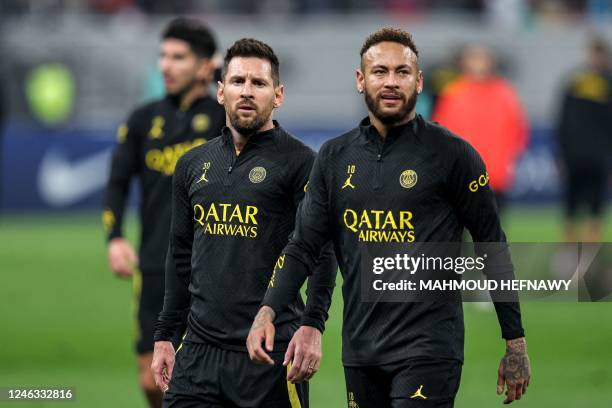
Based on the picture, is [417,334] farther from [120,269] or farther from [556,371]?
[556,371]

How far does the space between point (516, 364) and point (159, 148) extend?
11.3 ft

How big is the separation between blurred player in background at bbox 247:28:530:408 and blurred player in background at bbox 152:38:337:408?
231 millimetres

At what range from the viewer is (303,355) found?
5.81m

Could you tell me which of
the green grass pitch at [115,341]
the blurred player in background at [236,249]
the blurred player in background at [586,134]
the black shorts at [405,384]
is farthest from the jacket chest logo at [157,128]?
the blurred player in background at [586,134]

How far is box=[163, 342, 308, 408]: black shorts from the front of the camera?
615 centimetres

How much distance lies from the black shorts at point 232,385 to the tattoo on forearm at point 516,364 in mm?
1018

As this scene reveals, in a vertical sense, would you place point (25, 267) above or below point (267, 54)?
below

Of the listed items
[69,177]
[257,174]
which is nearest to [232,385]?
[257,174]

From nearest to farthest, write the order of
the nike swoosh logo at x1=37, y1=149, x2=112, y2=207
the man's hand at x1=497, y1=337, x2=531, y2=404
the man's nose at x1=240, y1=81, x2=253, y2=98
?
the man's hand at x1=497, y1=337, x2=531, y2=404 < the man's nose at x1=240, y1=81, x2=253, y2=98 < the nike swoosh logo at x1=37, y1=149, x2=112, y2=207

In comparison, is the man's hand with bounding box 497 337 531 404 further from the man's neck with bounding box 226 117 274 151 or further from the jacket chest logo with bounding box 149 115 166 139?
the jacket chest logo with bounding box 149 115 166 139

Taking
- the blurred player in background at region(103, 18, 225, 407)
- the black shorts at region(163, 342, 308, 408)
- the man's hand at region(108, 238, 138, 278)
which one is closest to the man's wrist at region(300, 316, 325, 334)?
the black shorts at region(163, 342, 308, 408)

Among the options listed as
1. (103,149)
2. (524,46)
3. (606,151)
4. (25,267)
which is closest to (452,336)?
(606,151)

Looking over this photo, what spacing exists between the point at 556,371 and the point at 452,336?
18.9 ft

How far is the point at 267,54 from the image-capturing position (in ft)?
20.9
